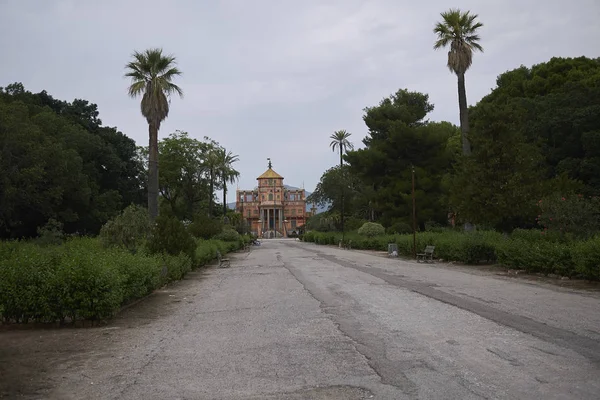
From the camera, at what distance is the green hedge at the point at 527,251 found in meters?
14.7

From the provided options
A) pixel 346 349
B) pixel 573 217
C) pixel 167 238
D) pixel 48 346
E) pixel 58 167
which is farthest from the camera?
pixel 58 167

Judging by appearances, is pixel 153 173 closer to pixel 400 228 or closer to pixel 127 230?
pixel 127 230

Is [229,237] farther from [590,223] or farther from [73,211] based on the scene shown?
[590,223]

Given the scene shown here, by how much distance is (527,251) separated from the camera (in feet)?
59.8

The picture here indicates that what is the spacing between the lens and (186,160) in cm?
5691

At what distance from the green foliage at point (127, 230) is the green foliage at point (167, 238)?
1.76ft

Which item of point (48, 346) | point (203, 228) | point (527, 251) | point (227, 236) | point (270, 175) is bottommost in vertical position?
point (48, 346)

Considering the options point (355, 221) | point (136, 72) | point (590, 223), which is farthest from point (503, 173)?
point (355, 221)

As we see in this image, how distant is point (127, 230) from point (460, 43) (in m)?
24.4

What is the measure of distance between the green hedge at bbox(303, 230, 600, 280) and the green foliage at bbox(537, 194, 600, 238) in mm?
524

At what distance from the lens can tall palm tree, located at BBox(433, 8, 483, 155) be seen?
107 feet

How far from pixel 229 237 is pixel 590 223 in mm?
35277

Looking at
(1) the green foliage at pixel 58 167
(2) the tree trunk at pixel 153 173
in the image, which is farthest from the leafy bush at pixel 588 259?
(1) the green foliage at pixel 58 167

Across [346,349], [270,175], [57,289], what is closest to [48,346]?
[57,289]
